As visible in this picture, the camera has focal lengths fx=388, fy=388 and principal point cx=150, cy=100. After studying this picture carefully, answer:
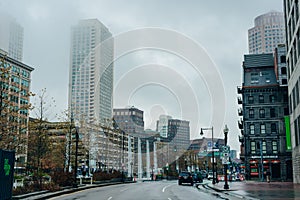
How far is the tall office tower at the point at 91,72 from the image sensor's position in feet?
171

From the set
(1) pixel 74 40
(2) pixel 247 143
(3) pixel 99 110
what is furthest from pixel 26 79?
(2) pixel 247 143

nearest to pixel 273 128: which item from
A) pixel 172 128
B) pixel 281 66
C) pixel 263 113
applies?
pixel 263 113

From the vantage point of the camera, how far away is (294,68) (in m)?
49.2

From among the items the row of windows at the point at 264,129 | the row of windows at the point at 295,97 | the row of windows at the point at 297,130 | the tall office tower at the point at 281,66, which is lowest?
the row of windows at the point at 297,130

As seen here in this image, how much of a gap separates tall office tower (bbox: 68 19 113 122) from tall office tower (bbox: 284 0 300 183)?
22549 mm

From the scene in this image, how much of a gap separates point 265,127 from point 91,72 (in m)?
39.3

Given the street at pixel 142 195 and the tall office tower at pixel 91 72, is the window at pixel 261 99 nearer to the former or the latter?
the tall office tower at pixel 91 72

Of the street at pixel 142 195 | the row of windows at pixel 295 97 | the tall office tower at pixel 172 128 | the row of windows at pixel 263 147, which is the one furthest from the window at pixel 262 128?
the street at pixel 142 195

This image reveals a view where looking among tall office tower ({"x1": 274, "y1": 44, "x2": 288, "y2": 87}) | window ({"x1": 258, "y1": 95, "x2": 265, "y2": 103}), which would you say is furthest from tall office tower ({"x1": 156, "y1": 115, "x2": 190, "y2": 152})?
tall office tower ({"x1": 274, "y1": 44, "x2": 288, "y2": 87})

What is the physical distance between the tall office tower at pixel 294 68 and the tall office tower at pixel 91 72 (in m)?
22.5

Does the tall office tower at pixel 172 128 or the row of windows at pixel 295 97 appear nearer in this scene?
the row of windows at pixel 295 97

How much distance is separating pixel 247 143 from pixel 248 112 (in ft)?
22.1

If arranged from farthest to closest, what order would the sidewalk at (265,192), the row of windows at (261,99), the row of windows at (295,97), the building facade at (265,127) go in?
the row of windows at (261,99)
the building facade at (265,127)
the row of windows at (295,97)
the sidewalk at (265,192)

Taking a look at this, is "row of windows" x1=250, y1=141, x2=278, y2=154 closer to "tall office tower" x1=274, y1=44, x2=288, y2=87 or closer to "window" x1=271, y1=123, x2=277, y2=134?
"window" x1=271, y1=123, x2=277, y2=134
